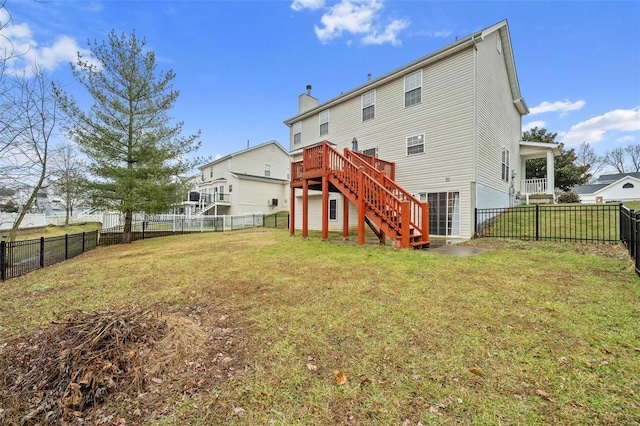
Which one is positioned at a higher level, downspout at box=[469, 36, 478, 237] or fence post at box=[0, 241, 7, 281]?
downspout at box=[469, 36, 478, 237]

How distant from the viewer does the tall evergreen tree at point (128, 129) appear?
1303cm

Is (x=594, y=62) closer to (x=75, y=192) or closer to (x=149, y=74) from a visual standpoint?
(x=149, y=74)

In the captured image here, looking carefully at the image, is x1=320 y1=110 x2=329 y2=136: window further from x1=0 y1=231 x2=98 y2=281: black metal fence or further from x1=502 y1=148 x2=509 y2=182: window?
x1=0 y1=231 x2=98 y2=281: black metal fence

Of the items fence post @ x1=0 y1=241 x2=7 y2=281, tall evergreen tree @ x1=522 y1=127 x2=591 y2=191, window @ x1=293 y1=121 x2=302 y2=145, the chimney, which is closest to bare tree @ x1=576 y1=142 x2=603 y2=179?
tall evergreen tree @ x1=522 y1=127 x2=591 y2=191

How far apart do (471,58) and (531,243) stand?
7367 millimetres

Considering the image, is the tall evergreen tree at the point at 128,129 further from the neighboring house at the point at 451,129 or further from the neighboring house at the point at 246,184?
the neighboring house at the point at 246,184

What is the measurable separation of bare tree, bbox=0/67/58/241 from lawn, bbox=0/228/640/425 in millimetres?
2889

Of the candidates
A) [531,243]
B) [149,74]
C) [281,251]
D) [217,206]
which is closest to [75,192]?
[149,74]

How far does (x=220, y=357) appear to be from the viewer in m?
2.72

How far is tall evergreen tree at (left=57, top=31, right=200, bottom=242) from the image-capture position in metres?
13.0

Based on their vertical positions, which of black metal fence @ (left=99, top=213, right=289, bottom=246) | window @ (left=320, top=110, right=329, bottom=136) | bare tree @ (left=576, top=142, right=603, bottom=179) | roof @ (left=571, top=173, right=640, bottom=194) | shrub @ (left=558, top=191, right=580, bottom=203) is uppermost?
bare tree @ (left=576, top=142, right=603, bottom=179)

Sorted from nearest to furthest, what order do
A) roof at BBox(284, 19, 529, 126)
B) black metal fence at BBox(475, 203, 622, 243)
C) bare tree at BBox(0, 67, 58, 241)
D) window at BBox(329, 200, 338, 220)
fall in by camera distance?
bare tree at BBox(0, 67, 58, 241), black metal fence at BBox(475, 203, 622, 243), roof at BBox(284, 19, 529, 126), window at BBox(329, 200, 338, 220)

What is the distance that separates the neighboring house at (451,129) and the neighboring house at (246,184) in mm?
14265

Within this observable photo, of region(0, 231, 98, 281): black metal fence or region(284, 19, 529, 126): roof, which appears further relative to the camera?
region(284, 19, 529, 126): roof
